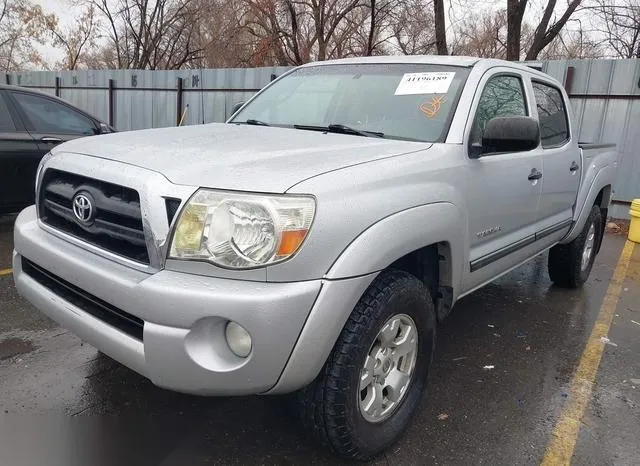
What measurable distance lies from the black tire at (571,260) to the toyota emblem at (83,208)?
13.7ft

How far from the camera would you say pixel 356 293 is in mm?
2117

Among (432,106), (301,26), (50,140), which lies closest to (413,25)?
(301,26)

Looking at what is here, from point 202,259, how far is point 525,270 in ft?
15.9

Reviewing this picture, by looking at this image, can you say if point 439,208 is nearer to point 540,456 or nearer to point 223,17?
point 540,456

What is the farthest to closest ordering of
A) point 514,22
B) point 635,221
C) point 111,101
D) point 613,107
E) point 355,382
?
point 514,22 < point 111,101 < point 613,107 < point 635,221 < point 355,382

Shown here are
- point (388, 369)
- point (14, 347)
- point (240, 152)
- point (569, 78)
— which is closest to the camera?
point (240, 152)

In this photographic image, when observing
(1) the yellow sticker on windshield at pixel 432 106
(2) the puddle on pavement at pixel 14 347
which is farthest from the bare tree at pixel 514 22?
(2) the puddle on pavement at pixel 14 347

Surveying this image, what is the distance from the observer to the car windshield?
3.06 metres

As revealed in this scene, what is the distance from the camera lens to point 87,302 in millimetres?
2318

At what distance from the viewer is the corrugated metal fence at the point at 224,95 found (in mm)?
8969

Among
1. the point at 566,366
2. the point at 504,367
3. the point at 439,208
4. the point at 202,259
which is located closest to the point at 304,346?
the point at 202,259

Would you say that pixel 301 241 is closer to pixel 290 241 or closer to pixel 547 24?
pixel 290 241

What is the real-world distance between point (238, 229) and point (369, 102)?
1634 millimetres

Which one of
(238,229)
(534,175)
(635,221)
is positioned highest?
(534,175)
